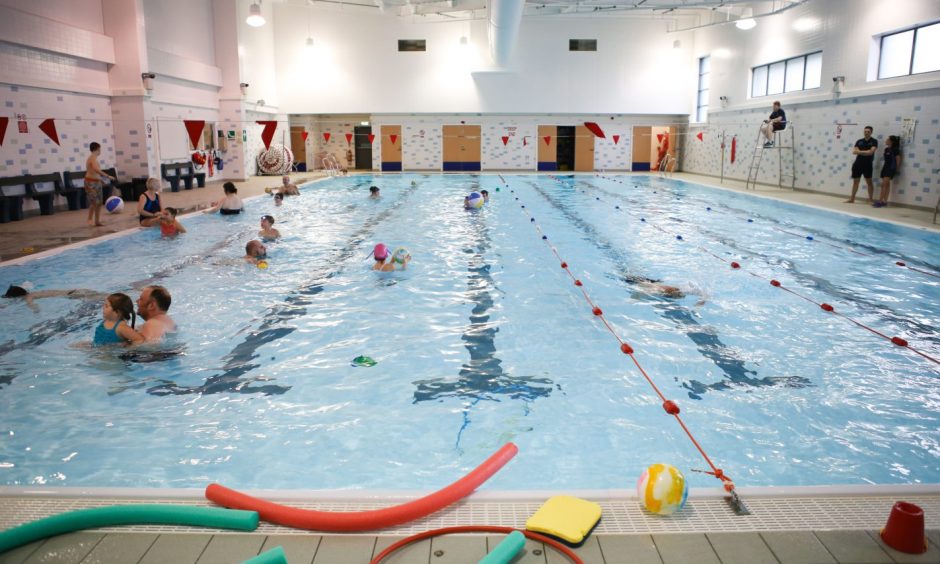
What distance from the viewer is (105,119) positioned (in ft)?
44.2

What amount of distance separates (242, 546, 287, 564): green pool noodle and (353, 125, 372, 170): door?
2456 cm

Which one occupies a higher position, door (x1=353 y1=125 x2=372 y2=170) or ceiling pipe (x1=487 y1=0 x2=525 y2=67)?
ceiling pipe (x1=487 y1=0 x2=525 y2=67)

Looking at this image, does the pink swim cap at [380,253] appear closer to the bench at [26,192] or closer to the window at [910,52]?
the bench at [26,192]

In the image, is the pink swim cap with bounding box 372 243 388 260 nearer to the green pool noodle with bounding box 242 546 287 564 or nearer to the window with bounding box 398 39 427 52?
the green pool noodle with bounding box 242 546 287 564

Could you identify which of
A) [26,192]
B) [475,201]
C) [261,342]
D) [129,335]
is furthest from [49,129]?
[261,342]

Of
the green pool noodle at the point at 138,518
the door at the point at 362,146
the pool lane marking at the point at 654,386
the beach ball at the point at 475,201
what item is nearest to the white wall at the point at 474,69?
the door at the point at 362,146

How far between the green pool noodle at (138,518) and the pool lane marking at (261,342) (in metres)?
1.96

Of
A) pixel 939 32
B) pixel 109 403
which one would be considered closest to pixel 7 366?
pixel 109 403

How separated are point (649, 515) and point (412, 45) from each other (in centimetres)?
2277

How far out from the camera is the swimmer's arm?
4.72 meters

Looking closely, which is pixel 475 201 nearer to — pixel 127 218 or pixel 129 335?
pixel 127 218

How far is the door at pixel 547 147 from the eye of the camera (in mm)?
24734

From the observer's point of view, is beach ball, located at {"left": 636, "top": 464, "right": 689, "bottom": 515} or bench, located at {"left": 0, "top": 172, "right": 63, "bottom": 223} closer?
beach ball, located at {"left": 636, "top": 464, "right": 689, "bottom": 515}

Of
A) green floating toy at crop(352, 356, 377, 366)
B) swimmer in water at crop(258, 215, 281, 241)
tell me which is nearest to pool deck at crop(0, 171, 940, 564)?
green floating toy at crop(352, 356, 377, 366)
